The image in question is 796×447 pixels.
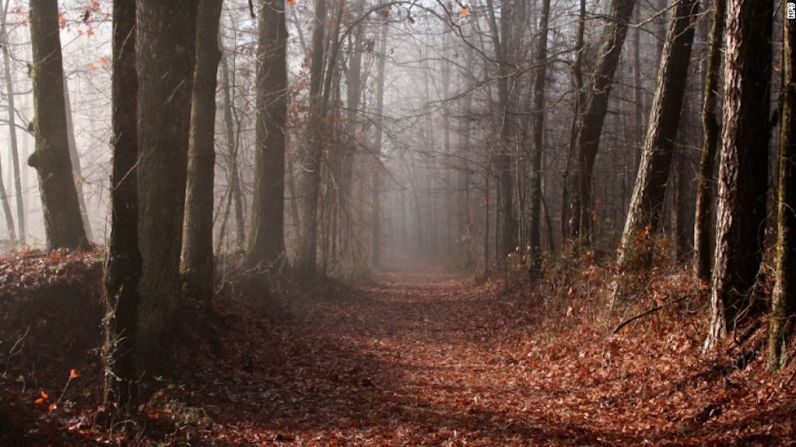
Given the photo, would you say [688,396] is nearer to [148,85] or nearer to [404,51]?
[148,85]

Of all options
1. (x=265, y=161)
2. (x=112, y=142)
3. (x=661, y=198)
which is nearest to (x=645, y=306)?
(x=661, y=198)

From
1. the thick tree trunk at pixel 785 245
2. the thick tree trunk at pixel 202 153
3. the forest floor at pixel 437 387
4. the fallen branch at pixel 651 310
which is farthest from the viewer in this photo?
the thick tree trunk at pixel 202 153

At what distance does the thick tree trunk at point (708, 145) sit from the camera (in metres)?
8.21

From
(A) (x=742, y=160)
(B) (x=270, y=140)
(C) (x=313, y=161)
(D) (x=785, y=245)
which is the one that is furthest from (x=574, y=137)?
(D) (x=785, y=245)

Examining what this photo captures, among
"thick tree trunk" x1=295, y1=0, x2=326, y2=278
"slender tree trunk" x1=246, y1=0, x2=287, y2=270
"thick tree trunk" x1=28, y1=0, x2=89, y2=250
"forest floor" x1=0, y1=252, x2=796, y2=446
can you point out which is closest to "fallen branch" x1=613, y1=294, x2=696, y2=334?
"forest floor" x1=0, y1=252, x2=796, y2=446

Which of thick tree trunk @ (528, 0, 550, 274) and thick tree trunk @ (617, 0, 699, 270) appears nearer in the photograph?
thick tree trunk @ (617, 0, 699, 270)

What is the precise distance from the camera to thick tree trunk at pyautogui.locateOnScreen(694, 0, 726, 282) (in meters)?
8.21

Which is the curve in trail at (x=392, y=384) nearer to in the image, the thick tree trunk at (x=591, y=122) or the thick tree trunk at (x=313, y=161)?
the thick tree trunk at (x=313, y=161)

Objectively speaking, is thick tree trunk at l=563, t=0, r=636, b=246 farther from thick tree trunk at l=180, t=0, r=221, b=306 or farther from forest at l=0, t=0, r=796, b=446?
thick tree trunk at l=180, t=0, r=221, b=306

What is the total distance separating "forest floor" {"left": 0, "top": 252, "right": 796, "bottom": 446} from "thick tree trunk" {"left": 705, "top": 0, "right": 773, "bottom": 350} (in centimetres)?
72

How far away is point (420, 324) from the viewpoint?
51.0 ft

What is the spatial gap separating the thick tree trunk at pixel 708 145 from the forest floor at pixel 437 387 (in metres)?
0.51

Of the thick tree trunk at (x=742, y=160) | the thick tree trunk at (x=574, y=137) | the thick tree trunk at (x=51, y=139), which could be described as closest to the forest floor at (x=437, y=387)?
the thick tree trunk at (x=742, y=160)

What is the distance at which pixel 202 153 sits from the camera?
11.6 metres
